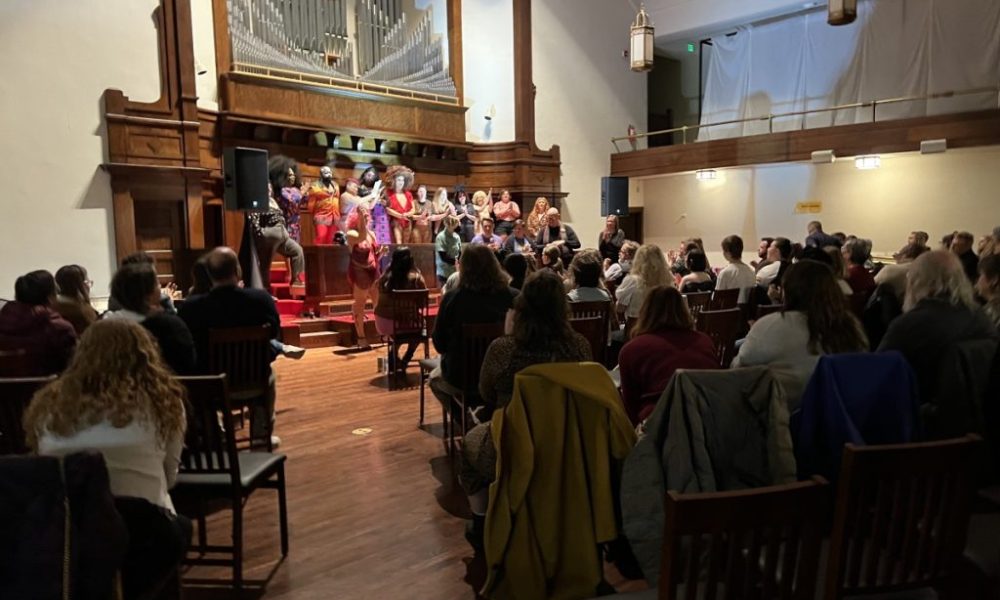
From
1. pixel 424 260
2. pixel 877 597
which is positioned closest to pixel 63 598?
pixel 877 597

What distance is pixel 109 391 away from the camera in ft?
5.93

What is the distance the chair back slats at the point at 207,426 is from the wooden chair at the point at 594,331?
5.51ft

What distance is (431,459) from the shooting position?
148 inches

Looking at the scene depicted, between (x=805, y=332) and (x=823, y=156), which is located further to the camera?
(x=823, y=156)

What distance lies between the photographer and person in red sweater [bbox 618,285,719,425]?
94.1 inches

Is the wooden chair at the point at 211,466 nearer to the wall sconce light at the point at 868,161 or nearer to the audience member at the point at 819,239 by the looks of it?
the audience member at the point at 819,239

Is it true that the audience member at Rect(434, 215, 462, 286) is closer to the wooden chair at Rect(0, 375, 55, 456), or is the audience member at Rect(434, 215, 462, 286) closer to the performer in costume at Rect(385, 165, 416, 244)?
the performer in costume at Rect(385, 165, 416, 244)

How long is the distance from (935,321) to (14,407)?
10.7 ft

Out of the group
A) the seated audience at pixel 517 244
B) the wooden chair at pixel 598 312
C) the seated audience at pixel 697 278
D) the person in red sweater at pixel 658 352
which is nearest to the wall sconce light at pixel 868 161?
the seated audience at pixel 517 244

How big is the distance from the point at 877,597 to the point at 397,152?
9.21m

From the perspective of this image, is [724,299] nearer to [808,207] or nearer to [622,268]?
[622,268]

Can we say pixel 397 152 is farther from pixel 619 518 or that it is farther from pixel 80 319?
pixel 619 518

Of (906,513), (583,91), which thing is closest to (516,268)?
(906,513)

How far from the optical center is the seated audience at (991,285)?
2.73m
